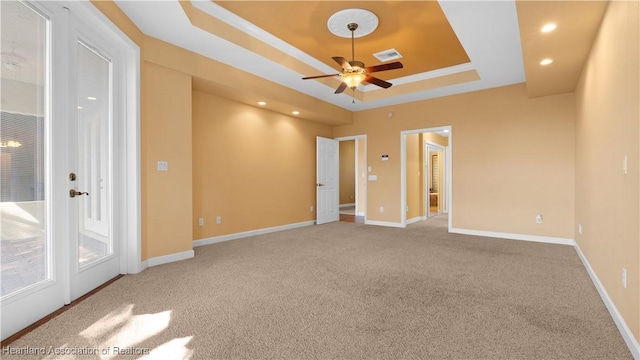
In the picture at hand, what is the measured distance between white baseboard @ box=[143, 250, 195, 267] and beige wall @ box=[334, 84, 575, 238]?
496cm

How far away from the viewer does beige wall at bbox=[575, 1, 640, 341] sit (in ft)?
6.14

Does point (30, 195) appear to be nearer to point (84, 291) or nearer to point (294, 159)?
point (84, 291)

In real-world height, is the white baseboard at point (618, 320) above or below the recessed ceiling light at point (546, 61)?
below

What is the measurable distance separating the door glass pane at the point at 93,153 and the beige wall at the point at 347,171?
27.2 feet

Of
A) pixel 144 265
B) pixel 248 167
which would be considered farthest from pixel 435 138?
pixel 144 265

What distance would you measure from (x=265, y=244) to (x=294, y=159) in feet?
7.66

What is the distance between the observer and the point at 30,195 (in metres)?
2.22

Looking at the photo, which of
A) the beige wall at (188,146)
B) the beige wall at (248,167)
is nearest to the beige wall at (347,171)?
the beige wall at (248,167)

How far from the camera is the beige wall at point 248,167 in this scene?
4.94 meters

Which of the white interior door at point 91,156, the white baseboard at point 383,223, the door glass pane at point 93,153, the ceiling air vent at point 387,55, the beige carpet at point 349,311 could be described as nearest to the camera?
the beige carpet at point 349,311

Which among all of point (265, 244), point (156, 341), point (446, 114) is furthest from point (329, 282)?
point (446, 114)

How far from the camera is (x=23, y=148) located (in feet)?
7.13

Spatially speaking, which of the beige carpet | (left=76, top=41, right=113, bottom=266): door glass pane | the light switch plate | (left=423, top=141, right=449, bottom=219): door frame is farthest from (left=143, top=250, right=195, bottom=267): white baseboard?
(left=423, top=141, right=449, bottom=219): door frame

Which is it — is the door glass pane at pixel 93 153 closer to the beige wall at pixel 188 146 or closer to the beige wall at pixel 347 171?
the beige wall at pixel 188 146
